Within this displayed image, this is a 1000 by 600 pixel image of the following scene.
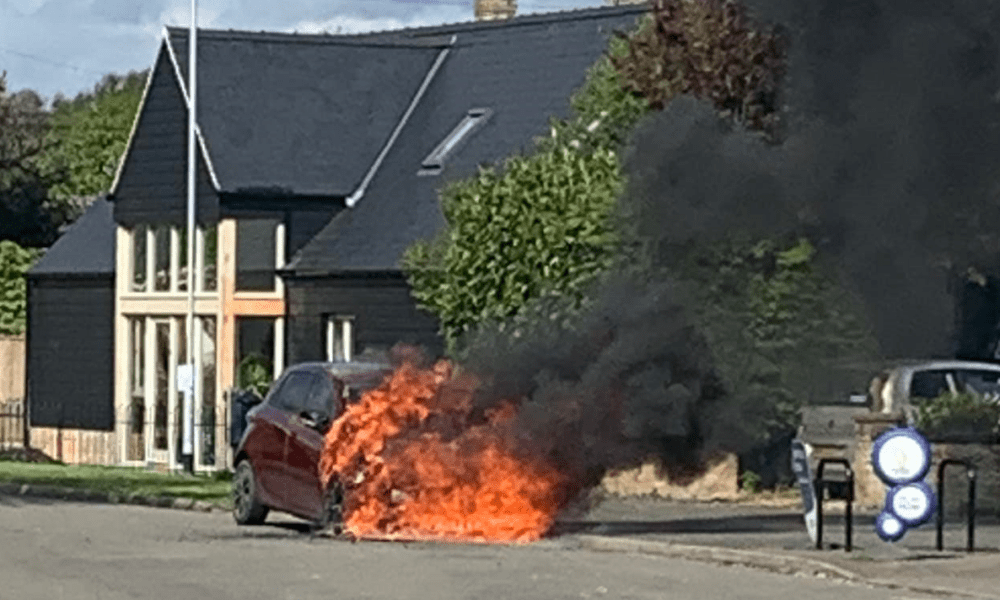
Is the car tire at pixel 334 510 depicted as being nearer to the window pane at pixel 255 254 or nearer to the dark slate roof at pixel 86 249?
the window pane at pixel 255 254

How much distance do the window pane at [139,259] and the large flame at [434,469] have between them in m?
27.2

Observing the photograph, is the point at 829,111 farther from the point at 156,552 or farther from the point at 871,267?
the point at 156,552

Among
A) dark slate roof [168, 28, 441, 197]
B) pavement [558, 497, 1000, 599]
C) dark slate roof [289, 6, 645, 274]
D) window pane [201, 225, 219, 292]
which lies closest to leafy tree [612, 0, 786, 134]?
pavement [558, 497, 1000, 599]

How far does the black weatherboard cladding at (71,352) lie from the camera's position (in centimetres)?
5381

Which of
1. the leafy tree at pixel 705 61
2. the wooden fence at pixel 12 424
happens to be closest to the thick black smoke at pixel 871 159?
the leafy tree at pixel 705 61

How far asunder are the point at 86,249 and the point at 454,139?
1038 cm

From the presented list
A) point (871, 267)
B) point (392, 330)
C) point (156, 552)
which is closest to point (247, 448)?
point (156, 552)

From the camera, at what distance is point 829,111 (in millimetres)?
25750

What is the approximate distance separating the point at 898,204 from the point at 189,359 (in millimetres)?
25327

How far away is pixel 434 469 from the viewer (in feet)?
81.0

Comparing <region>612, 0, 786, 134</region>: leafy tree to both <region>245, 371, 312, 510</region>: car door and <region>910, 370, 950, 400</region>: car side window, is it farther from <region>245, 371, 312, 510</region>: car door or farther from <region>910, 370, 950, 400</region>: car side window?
<region>245, 371, 312, 510</region>: car door

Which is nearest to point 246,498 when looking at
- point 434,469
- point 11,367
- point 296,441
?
point 296,441

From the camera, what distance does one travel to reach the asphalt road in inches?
766

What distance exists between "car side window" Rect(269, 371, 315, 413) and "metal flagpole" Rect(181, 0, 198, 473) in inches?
689
